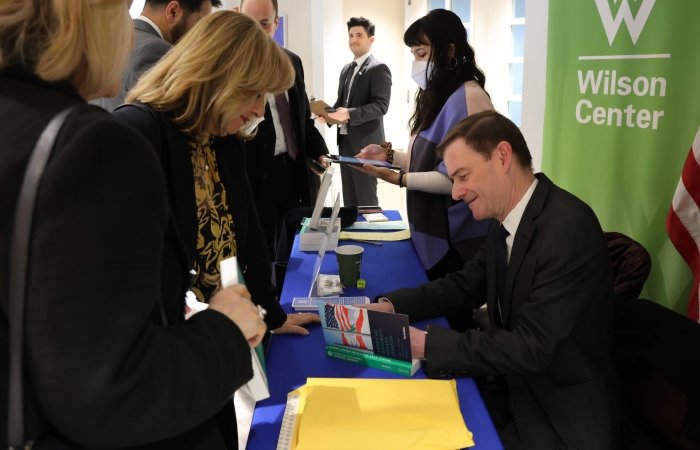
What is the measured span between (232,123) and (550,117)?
1.85 meters

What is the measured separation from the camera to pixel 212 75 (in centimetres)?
133

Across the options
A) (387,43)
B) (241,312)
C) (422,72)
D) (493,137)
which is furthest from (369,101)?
(241,312)

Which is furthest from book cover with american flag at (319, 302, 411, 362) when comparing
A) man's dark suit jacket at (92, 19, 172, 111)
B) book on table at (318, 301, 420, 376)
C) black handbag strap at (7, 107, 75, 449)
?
man's dark suit jacket at (92, 19, 172, 111)

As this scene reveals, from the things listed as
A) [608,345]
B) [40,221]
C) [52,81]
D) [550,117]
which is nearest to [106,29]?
[52,81]

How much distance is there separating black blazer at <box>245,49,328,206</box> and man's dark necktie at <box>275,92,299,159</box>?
29 mm

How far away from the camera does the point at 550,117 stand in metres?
2.77

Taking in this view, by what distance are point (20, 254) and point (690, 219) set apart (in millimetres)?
1880

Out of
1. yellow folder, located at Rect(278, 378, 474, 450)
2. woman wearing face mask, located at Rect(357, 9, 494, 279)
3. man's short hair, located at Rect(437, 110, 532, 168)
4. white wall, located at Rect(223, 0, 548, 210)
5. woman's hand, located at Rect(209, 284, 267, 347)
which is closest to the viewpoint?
woman's hand, located at Rect(209, 284, 267, 347)

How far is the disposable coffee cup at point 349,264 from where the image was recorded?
6.23 feet

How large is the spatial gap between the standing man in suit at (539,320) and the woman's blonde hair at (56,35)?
958mm

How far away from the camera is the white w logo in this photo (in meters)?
2.06

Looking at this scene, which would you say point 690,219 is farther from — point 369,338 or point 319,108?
point 319,108

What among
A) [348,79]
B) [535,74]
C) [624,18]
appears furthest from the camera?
[348,79]

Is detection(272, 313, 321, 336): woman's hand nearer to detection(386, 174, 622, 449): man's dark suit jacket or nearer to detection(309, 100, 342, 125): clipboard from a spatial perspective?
detection(386, 174, 622, 449): man's dark suit jacket
